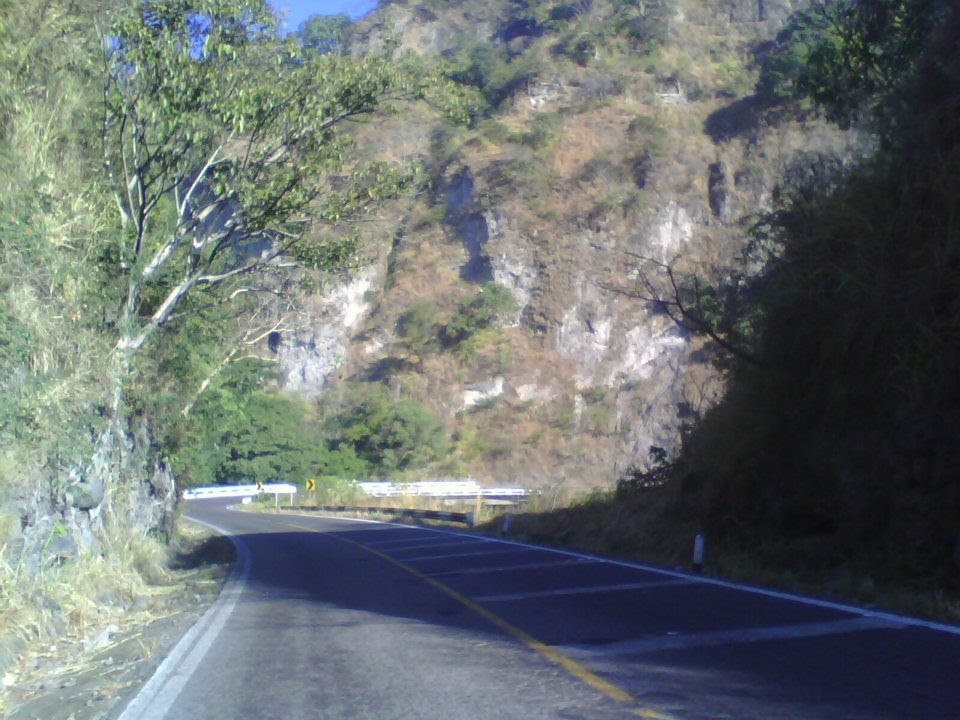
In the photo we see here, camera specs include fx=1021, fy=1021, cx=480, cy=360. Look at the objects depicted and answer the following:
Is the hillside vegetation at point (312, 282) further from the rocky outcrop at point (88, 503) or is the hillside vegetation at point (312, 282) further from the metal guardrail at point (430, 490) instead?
the metal guardrail at point (430, 490)

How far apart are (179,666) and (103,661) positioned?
45.3 inches

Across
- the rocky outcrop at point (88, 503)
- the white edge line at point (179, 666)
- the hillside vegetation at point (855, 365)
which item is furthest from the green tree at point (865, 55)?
the rocky outcrop at point (88, 503)

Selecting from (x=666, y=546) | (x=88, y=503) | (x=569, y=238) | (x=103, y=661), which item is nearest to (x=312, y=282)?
(x=88, y=503)

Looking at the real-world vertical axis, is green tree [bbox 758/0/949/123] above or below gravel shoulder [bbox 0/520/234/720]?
above

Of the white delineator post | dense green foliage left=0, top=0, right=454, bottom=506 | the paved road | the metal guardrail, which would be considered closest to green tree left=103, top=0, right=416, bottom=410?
dense green foliage left=0, top=0, right=454, bottom=506

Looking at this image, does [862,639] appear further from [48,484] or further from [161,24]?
[161,24]

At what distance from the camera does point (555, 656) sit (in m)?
8.43

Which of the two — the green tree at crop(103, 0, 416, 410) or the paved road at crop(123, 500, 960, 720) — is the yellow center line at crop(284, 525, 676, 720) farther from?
the green tree at crop(103, 0, 416, 410)

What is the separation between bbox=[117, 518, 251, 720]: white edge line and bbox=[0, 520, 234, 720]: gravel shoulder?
0.30 feet

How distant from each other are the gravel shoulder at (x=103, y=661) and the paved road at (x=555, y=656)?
10.8 inches

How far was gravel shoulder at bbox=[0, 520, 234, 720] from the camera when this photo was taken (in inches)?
300

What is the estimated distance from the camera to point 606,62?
7938cm

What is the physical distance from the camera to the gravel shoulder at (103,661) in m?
7.63

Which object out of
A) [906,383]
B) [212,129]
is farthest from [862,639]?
[212,129]
